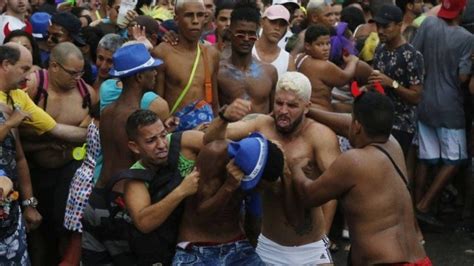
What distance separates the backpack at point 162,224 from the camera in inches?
201

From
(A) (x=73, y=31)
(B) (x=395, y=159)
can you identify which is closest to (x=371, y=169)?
(B) (x=395, y=159)

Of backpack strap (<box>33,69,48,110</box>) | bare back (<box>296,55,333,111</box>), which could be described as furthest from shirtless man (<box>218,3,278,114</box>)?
backpack strap (<box>33,69,48,110</box>)

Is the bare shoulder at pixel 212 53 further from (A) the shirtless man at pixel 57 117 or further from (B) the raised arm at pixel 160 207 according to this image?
(B) the raised arm at pixel 160 207

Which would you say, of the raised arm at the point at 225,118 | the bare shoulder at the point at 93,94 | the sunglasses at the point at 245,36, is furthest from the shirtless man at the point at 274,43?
the raised arm at the point at 225,118

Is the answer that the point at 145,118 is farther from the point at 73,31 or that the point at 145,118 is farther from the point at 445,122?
the point at 445,122

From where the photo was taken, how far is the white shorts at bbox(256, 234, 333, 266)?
5.50 m

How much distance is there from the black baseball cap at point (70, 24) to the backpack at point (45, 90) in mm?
1037

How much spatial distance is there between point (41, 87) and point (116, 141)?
1469 mm

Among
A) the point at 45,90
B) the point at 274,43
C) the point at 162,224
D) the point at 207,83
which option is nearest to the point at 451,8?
the point at 274,43

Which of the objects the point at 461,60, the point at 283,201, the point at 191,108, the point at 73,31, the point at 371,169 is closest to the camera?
the point at 371,169

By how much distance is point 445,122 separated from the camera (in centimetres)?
894

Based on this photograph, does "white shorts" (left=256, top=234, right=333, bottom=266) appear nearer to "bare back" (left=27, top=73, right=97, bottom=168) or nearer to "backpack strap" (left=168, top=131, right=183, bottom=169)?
"backpack strap" (left=168, top=131, right=183, bottom=169)

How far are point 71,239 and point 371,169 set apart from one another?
108 inches

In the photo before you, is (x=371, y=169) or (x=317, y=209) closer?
(x=371, y=169)
